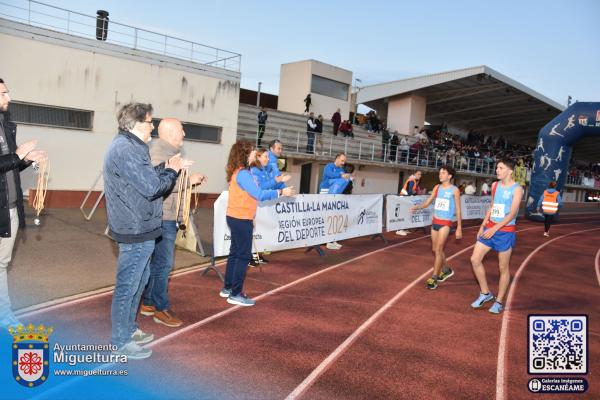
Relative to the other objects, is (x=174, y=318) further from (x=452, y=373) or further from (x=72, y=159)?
(x=72, y=159)

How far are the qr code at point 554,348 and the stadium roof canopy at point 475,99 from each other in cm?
2354

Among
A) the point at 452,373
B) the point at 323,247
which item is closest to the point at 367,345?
the point at 452,373

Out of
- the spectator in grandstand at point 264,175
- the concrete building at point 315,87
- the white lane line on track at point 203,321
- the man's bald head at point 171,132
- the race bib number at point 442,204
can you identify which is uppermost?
the concrete building at point 315,87

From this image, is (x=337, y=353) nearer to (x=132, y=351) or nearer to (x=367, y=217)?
(x=132, y=351)

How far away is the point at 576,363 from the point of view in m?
4.70

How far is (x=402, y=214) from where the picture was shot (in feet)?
46.3

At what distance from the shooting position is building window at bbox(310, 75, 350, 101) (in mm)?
26719

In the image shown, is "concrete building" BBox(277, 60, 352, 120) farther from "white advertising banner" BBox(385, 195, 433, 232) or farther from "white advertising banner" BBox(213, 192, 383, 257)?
"white advertising banner" BBox(213, 192, 383, 257)

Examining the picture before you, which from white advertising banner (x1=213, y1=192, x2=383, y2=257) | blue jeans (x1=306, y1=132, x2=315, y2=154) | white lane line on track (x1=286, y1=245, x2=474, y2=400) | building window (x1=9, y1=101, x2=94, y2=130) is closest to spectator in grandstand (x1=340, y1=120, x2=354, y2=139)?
blue jeans (x1=306, y1=132, x2=315, y2=154)

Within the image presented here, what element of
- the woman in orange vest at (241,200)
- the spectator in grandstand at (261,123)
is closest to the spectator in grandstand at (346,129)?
the spectator in grandstand at (261,123)

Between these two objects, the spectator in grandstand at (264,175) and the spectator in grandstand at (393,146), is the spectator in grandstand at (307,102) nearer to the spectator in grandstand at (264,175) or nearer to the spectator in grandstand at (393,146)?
the spectator in grandstand at (393,146)

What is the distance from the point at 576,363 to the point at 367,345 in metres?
2.15

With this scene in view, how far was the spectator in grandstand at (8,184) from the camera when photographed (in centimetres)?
387

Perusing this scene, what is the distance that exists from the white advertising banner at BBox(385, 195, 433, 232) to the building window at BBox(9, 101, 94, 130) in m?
9.66
